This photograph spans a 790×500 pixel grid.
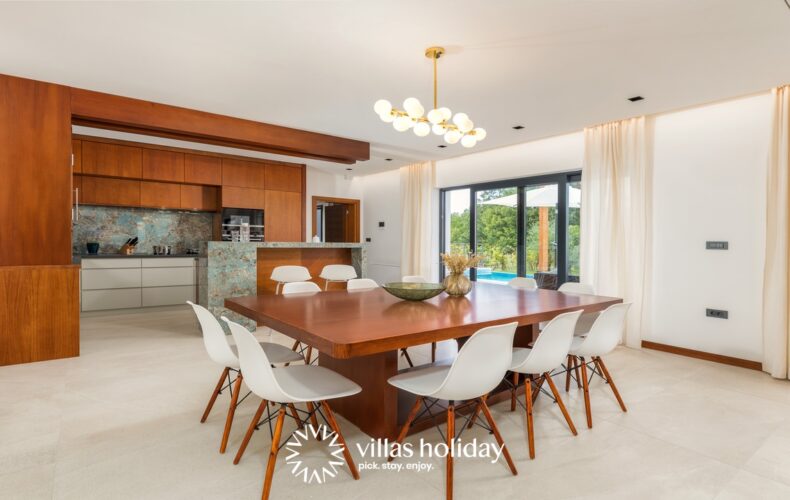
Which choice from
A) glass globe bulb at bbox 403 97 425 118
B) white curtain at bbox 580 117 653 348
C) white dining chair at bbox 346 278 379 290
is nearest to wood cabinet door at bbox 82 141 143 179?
white dining chair at bbox 346 278 379 290

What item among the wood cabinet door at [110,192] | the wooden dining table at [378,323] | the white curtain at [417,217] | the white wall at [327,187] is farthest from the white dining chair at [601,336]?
the wood cabinet door at [110,192]

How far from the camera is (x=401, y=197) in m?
7.83

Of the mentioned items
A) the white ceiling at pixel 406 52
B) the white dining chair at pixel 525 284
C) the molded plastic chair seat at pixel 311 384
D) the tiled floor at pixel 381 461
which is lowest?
the tiled floor at pixel 381 461

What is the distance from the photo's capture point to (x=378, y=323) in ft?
7.02

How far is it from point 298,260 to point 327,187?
269 centimetres

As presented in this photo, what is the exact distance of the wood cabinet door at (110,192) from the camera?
20.0ft

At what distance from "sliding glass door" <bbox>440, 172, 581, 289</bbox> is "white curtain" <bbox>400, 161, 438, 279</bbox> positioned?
44 centimetres

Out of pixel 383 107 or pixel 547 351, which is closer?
pixel 547 351

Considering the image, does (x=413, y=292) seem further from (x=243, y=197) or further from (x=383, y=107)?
(x=243, y=197)

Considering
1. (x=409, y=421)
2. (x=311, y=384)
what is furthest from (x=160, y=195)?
(x=409, y=421)

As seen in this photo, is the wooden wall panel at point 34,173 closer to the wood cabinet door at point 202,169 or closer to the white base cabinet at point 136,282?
the white base cabinet at point 136,282

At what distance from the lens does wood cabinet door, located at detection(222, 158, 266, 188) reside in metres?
6.87

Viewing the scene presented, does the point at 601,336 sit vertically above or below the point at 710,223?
below

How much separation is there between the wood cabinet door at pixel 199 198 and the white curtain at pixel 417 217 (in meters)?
3.19
